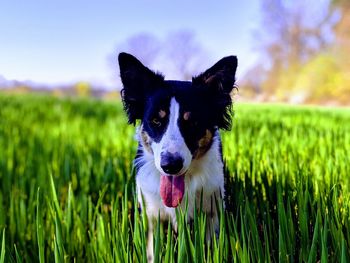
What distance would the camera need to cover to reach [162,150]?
1685 mm

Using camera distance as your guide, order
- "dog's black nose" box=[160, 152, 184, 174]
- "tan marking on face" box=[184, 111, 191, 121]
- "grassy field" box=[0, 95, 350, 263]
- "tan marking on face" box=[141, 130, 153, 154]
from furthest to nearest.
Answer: "tan marking on face" box=[141, 130, 153, 154]
"tan marking on face" box=[184, 111, 191, 121]
"dog's black nose" box=[160, 152, 184, 174]
"grassy field" box=[0, 95, 350, 263]

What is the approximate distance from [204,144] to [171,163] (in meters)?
0.35

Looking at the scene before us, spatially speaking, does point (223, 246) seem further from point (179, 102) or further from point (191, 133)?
point (179, 102)

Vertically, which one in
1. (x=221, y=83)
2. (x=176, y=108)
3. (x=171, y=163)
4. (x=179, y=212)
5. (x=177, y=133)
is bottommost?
(x=179, y=212)

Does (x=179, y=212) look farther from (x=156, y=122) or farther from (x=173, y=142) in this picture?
(x=156, y=122)

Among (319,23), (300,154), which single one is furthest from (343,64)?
(300,154)

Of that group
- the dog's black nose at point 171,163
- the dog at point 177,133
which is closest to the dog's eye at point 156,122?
the dog at point 177,133

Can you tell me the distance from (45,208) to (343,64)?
2050 cm

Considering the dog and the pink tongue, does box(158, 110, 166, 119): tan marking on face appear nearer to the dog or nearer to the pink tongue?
the dog

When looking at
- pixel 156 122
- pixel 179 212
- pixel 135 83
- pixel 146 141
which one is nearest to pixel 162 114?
pixel 156 122

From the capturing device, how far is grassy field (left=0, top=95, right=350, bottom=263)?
1446 millimetres

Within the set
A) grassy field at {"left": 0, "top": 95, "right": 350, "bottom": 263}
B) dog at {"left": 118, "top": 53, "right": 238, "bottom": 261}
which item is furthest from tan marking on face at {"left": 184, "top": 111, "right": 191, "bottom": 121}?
grassy field at {"left": 0, "top": 95, "right": 350, "bottom": 263}

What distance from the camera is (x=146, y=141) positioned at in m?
1.99

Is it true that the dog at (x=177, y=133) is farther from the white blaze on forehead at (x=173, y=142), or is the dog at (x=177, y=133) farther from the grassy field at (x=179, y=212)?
the grassy field at (x=179, y=212)
